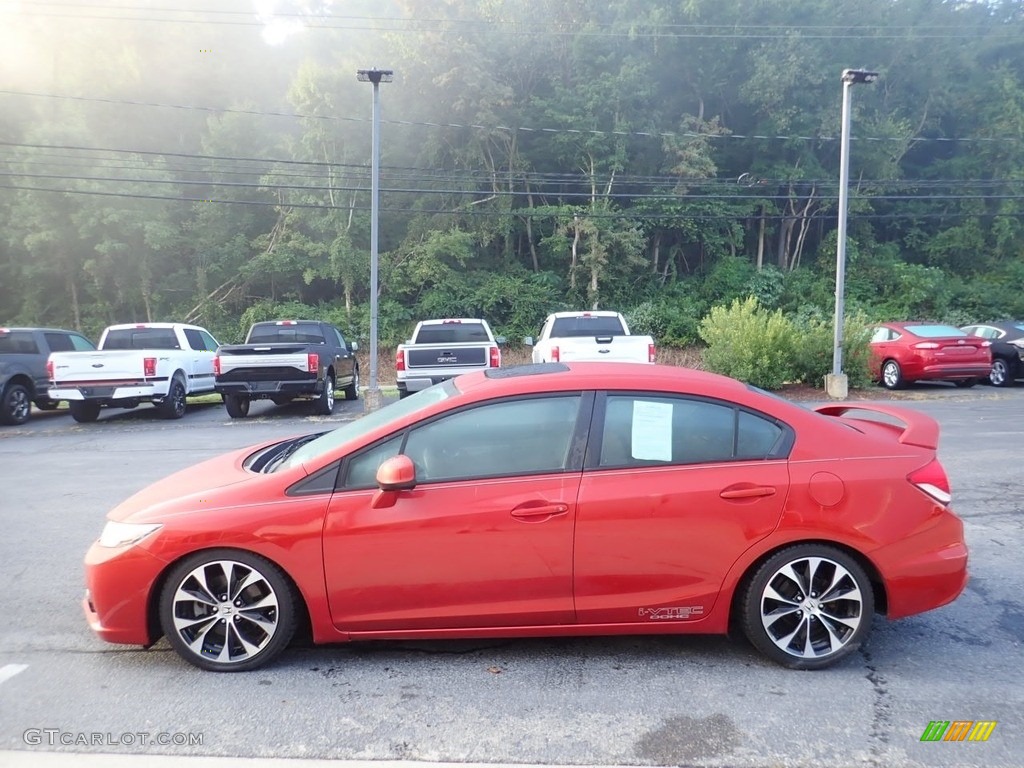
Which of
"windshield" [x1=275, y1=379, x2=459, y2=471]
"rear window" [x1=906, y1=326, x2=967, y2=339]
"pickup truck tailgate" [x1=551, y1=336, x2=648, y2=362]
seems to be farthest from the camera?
"rear window" [x1=906, y1=326, x2=967, y2=339]

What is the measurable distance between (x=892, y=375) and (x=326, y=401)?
12987 millimetres

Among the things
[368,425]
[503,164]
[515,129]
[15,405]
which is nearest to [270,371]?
[15,405]

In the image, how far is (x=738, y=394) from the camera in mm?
4020

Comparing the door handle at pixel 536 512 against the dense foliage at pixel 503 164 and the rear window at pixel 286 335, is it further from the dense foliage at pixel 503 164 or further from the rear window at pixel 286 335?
the dense foliage at pixel 503 164

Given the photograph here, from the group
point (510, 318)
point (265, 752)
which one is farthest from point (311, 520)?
point (510, 318)

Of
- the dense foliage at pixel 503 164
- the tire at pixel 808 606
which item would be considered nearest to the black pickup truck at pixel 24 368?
the dense foliage at pixel 503 164

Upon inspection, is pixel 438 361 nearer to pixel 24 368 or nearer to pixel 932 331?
pixel 24 368

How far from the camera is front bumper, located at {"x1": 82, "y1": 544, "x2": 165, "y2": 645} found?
379cm

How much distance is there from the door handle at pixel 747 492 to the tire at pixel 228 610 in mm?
2202

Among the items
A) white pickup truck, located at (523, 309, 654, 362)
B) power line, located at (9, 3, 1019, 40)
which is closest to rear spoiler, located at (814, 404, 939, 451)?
white pickup truck, located at (523, 309, 654, 362)

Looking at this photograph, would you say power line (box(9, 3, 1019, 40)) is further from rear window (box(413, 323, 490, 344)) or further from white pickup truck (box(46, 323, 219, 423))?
white pickup truck (box(46, 323, 219, 423))

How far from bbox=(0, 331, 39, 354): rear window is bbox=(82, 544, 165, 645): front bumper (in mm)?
13827

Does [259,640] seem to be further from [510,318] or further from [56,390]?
[510,318]

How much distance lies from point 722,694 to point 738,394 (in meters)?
1.48
